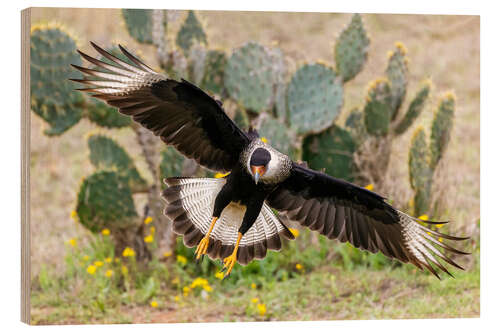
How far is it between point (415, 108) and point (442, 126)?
0.32 meters

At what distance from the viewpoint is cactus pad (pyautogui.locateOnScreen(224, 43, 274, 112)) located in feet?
18.7

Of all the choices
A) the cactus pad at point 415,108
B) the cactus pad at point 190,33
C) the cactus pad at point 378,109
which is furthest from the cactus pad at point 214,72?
the cactus pad at point 415,108

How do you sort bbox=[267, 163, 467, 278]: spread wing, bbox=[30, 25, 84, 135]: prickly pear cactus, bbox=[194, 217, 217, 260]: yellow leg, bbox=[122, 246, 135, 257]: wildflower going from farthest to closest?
bbox=[122, 246, 135, 257]: wildflower, bbox=[30, 25, 84, 135]: prickly pear cactus, bbox=[267, 163, 467, 278]: spread wing, bbox=[194, 217, 217, 260]: yellow leg

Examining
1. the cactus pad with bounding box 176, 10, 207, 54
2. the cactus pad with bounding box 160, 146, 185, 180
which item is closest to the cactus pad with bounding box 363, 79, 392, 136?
the cactus pad with bounding box 176, 10, 207, 54

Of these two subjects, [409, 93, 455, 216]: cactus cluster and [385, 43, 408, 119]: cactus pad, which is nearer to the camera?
[409, 93, 455, 216]: cactus cluster

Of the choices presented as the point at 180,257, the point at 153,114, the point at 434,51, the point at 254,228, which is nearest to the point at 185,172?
the point at 180,257

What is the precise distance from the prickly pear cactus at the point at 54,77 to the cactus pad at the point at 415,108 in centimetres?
259

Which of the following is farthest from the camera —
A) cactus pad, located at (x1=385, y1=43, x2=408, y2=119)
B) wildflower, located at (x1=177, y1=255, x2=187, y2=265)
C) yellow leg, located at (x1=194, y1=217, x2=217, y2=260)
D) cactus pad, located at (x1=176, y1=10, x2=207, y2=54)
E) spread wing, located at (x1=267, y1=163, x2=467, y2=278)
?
cactus pad, located at (x1=385, y1=43, x2=408, y2=119)

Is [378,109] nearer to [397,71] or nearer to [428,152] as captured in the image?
[397,71]

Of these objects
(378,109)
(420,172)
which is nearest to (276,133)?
(378,109)

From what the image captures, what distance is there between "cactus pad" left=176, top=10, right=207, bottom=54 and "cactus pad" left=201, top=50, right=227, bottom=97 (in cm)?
15

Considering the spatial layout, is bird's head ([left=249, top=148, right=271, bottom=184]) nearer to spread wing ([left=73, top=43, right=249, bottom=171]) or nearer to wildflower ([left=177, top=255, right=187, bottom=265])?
spread wing ([left=73, top=43, right=249, bottom=171])

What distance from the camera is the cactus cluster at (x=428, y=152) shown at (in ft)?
18.6

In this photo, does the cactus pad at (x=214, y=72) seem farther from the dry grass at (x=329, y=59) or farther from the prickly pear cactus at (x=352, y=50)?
the prickly pear cactus at (x=352, y=50)
